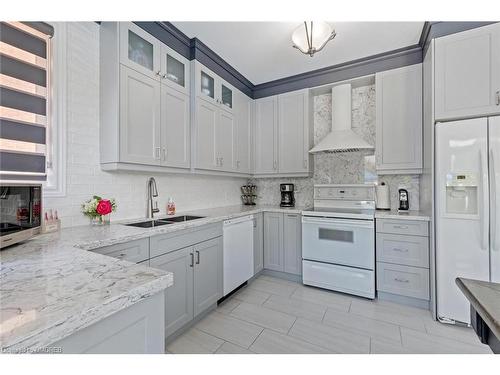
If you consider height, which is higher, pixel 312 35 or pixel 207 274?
pixel 312 35

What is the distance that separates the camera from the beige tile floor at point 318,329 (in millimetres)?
1721

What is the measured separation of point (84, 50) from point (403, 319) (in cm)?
356

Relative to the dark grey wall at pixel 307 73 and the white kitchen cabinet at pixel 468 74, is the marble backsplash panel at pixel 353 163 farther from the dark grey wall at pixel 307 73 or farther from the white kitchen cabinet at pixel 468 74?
the white kitchen cabinet at pixel 468 74

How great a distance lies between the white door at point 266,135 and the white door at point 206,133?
0.92 meters

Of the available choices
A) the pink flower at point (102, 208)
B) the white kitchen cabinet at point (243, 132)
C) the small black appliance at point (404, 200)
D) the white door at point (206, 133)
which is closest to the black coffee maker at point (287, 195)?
the white kitchen cabinet at point (243, 132)

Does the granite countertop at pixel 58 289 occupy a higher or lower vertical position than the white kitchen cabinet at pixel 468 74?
lower

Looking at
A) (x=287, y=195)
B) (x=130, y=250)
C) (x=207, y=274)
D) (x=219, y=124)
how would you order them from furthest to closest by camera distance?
(x=287, y=195), (x=219, y=124), (x=207, y=274), (x=130, y=250)

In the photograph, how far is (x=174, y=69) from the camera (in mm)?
2275

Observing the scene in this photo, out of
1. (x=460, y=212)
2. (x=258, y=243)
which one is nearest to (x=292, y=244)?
(x=258, y=243)

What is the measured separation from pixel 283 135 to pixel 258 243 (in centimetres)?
157

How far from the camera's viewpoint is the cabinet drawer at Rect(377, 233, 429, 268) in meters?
2.27

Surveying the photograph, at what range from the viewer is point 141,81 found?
1.94m

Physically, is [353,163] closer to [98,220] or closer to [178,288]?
[178,288]
